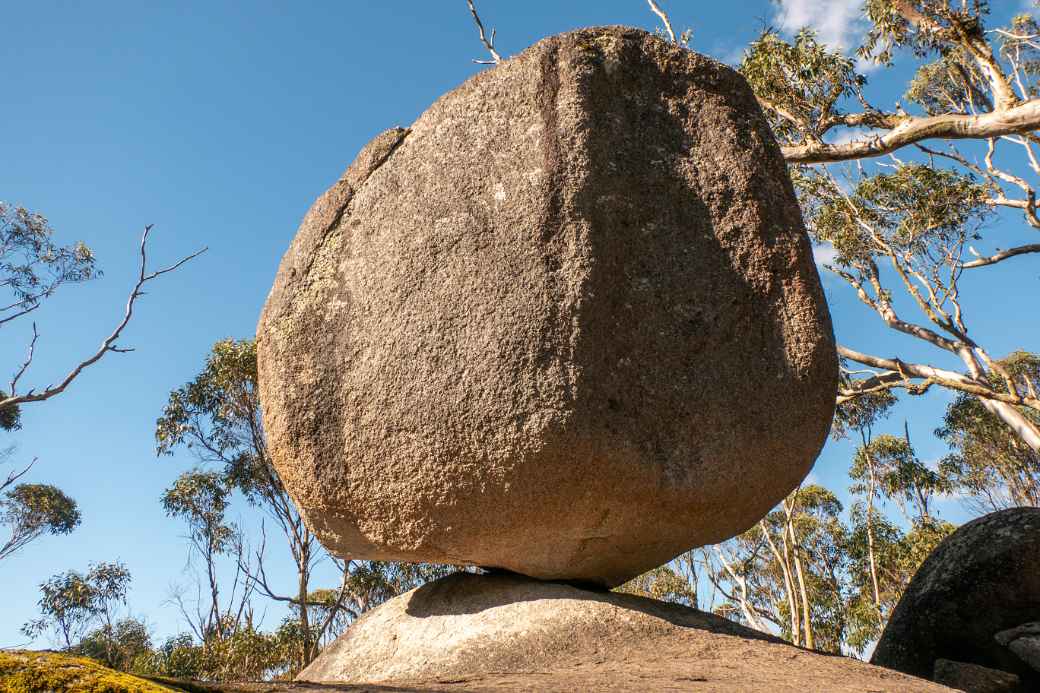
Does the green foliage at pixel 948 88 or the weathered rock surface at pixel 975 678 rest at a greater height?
the green foliage at pixel 948 88

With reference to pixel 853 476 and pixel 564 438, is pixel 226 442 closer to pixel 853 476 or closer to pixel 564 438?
pixel 564 438

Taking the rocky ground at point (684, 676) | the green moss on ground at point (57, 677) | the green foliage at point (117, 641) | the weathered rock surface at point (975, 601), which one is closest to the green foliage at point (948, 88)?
the weathered rock surface at point (975, 601)

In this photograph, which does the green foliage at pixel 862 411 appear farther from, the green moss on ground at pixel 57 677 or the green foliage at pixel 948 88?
the green moss on ground at pixel 57 677

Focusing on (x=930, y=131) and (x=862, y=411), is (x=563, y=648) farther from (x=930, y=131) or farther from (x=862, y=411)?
(x=862, y=411)

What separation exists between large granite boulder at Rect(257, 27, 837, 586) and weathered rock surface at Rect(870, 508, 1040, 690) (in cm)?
241

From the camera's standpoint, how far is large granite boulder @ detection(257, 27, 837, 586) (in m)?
4.50

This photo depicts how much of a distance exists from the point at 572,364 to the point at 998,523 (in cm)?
447

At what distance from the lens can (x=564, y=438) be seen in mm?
4367

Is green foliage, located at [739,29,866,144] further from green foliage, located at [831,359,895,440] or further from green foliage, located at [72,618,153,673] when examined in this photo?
green foliage, located at [72,618,153,673]

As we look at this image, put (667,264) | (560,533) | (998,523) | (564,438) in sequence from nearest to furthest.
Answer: (564,438)
(560,533)
(667,264)
(998,523)

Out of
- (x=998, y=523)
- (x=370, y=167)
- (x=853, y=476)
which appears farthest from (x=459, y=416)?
(x=853, y=476)

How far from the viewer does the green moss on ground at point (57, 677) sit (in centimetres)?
198

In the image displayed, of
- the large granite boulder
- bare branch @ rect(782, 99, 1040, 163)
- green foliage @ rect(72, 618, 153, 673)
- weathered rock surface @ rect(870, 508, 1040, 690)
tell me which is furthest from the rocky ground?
green foliage @ rect(72, 618, 153, 673)

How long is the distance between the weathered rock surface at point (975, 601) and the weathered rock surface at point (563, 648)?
2.37 metres
